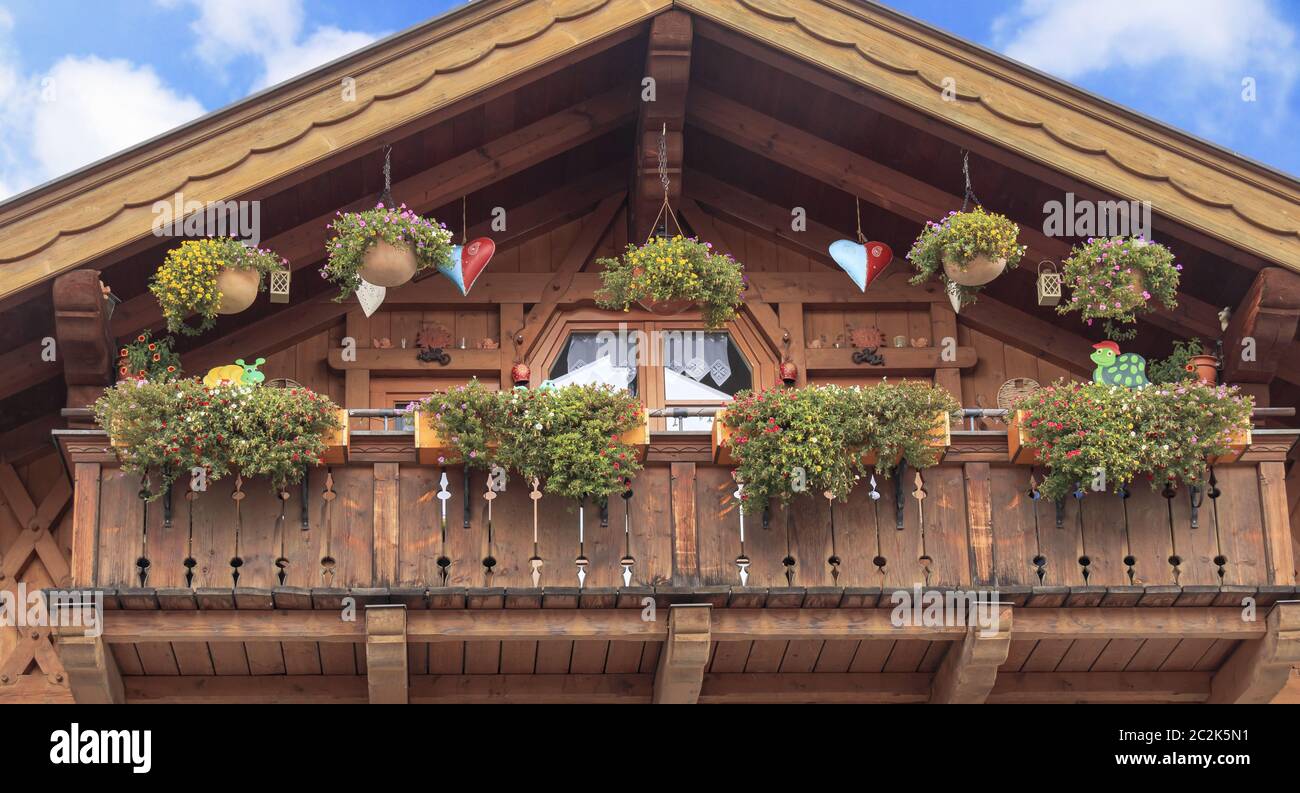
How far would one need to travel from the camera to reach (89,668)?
1407 cm

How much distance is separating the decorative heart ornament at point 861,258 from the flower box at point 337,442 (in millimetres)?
4082

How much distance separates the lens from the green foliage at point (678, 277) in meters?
15.2

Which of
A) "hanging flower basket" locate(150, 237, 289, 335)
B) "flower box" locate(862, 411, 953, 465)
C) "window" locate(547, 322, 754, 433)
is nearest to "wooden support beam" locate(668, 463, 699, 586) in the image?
"flower box" locate(862, 411, 953, 465)

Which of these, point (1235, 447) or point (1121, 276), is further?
point (1121, 276)

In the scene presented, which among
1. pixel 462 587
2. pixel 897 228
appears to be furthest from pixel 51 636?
pixel 897 228

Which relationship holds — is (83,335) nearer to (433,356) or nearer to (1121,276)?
(433,356)

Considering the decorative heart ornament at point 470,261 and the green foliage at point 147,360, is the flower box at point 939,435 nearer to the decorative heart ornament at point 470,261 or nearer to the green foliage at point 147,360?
the decorative heart ornament at point 470,261

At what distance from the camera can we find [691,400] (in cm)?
1636

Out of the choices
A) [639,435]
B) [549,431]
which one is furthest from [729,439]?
[549,431]

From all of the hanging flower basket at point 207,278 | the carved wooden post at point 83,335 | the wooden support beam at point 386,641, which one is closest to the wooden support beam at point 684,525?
the wooden support beam at point 386,641

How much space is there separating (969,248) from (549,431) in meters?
3.17

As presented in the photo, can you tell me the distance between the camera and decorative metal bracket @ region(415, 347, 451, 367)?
16.3m

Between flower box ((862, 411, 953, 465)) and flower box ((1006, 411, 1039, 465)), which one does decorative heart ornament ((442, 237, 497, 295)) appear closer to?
flower box ((862, 411, 953, 465))
